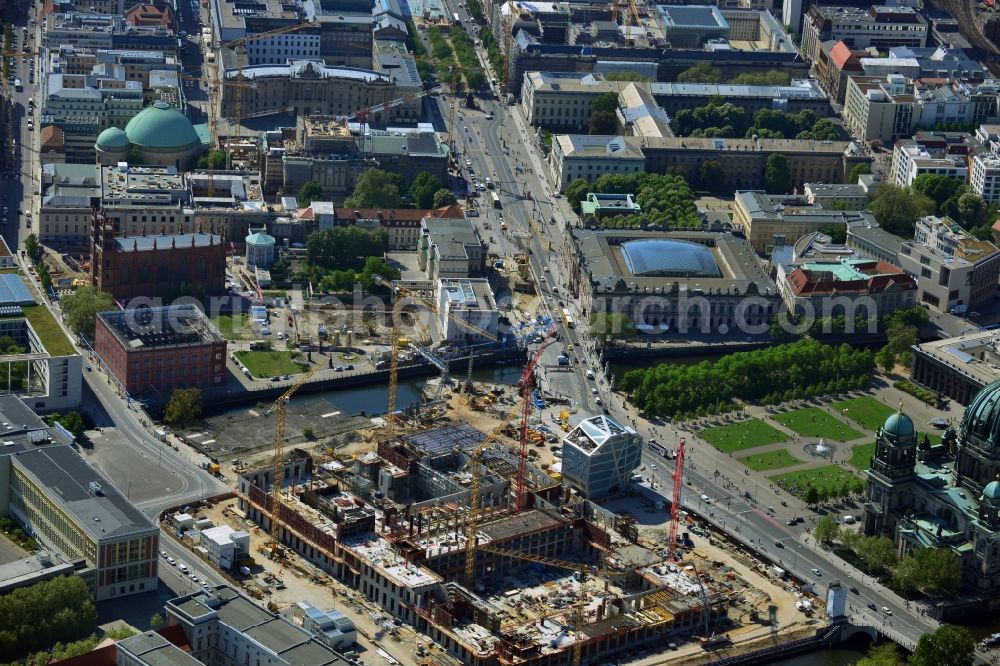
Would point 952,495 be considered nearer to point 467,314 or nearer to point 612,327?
point 612,327

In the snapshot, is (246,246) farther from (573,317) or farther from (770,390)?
(770,390)

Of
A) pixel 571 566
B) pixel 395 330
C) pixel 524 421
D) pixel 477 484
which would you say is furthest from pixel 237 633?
pixel 395 330

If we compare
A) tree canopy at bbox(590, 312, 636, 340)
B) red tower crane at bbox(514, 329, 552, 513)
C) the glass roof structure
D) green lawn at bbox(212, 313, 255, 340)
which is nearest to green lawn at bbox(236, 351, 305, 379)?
green lawn at bbox(212, 313, 255, 340)

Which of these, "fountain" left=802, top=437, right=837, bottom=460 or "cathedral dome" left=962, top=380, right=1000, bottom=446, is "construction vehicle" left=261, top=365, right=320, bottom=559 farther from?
"cathedral dome" left=962, top=380, right=1000, bottom=446

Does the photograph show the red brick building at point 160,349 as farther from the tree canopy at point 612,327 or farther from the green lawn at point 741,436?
the green lawn at point 741,436

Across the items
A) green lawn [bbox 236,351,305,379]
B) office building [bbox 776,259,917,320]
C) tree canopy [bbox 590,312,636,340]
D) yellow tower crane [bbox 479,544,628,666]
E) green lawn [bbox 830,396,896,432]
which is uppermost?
office building [bbox 776,259,917,320]

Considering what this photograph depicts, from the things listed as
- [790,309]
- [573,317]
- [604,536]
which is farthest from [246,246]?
[604,536]
